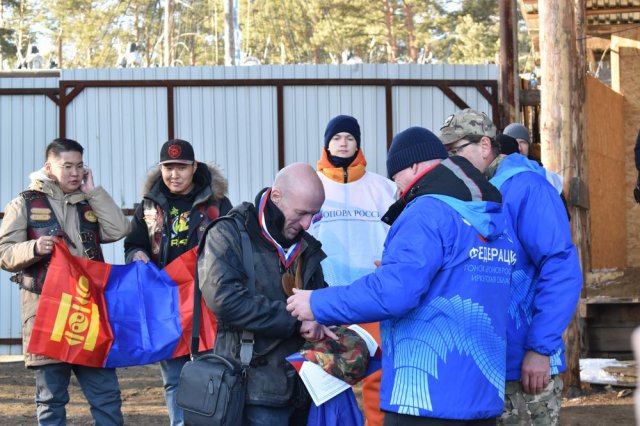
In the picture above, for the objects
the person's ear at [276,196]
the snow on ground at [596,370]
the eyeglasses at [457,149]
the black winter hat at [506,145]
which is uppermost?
the black winter hat at [506,145]

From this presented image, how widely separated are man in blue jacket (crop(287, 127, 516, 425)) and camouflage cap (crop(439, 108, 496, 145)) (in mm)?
731

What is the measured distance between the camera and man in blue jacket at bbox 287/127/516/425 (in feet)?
11.7

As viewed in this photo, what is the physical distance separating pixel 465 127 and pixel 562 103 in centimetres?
451

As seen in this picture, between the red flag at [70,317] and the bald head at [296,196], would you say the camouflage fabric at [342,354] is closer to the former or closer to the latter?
the bald head at [296,196]

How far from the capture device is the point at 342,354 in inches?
166

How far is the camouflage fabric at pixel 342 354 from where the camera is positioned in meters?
4.12

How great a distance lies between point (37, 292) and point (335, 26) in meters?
47.9

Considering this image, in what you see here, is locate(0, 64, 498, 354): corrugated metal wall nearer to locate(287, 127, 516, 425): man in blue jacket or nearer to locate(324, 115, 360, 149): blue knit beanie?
locate(324, 115, 360, 149): blue knit beanie

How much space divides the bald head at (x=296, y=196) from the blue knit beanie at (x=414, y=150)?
0.45 meters

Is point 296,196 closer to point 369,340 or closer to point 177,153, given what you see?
point 369,340

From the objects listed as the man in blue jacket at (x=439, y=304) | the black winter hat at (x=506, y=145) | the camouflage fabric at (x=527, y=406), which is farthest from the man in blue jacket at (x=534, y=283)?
the black winter hat at (x=506, y=145)

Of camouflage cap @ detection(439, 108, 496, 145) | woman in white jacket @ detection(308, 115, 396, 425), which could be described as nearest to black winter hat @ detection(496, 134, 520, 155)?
camouflage cap @ detection(439, 108, 496, 145)

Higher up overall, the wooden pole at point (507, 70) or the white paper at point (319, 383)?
the wooden pole at point (507, 70)

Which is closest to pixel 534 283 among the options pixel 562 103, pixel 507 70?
pixel 562 103
